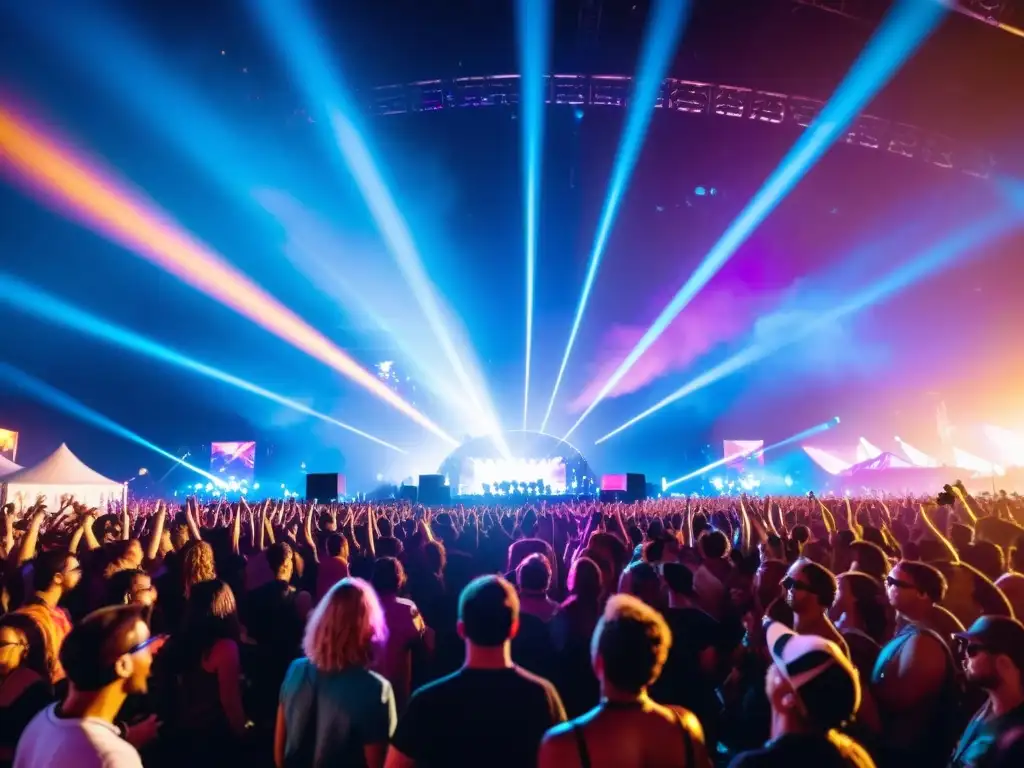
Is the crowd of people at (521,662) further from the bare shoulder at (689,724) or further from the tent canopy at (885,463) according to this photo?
the tent canopy at (885,463)

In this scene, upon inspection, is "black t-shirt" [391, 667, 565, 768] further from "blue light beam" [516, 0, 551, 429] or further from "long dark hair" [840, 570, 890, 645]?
"blue light beam" [516, 0, 551, 429]

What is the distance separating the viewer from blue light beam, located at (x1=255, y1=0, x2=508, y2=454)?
45.5ft

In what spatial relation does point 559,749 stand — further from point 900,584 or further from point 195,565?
point 195,565

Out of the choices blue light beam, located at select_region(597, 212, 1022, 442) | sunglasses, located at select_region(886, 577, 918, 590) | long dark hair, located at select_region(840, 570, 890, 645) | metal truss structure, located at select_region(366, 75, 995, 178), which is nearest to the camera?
sunglasses, located at select_region(886, 577, 918, 590)

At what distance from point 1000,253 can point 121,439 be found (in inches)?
1360

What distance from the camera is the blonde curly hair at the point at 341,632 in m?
2.88

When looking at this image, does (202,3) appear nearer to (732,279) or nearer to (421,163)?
(421,163)

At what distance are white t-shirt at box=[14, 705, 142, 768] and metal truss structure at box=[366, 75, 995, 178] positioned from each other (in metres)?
17.0

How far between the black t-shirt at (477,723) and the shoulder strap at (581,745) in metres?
0.26

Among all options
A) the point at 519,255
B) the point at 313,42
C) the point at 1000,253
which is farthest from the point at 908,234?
the point at 313,42

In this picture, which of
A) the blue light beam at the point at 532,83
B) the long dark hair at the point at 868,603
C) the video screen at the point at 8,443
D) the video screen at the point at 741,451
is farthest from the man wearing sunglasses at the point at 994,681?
the video screen at the point at 8,443

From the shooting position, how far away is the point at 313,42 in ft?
48.3

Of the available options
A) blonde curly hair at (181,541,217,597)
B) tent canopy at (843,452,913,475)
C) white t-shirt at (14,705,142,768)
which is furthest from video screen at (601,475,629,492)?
white t-shirt at (14,705,142,768)

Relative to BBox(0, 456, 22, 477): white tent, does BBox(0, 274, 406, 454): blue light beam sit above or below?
above
